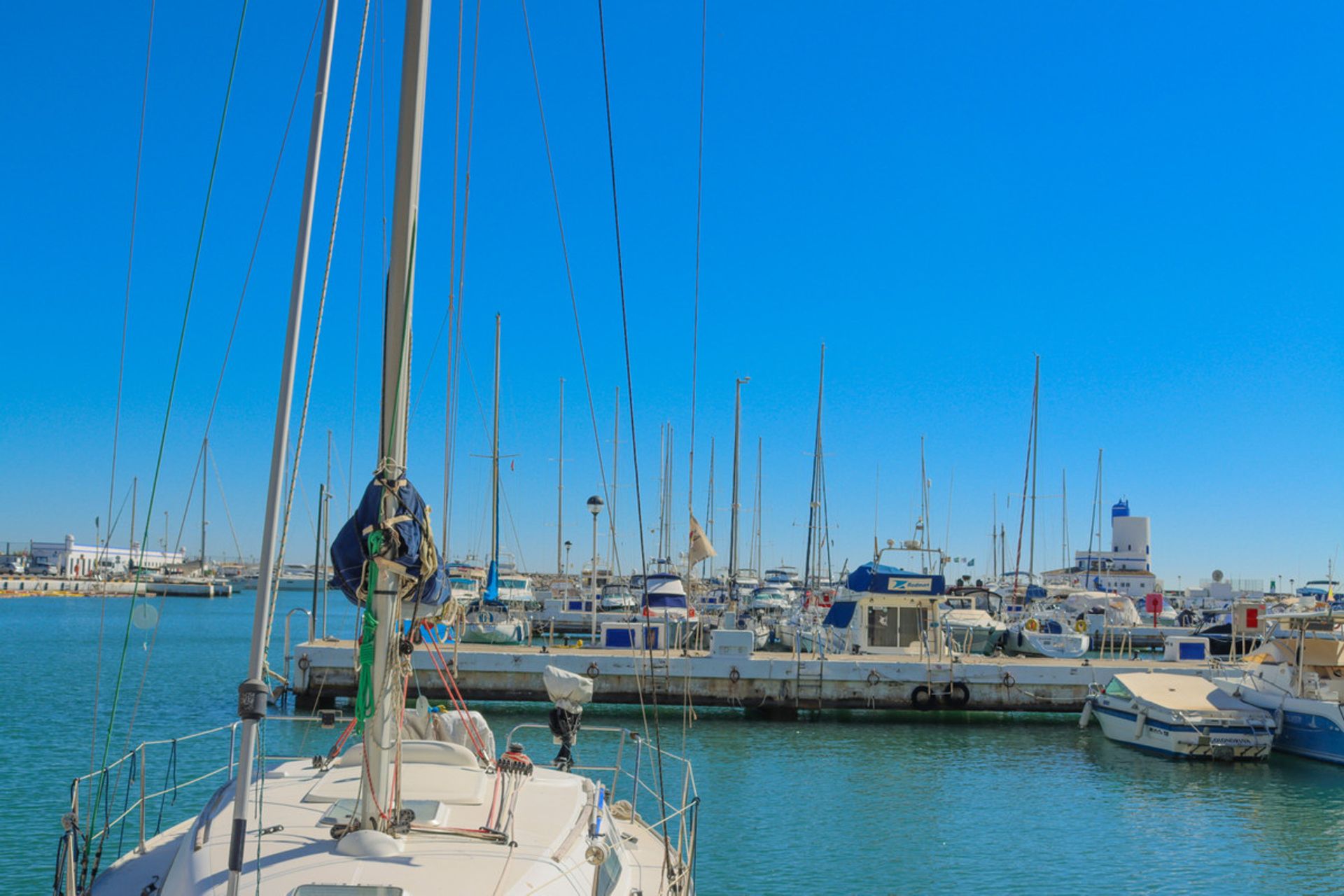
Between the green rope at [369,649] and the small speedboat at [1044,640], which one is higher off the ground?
the green rope at [369,649]

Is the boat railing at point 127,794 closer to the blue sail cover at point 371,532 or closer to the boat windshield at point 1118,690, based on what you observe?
the blue sail cover at point 371,532

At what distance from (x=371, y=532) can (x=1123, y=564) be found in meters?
111

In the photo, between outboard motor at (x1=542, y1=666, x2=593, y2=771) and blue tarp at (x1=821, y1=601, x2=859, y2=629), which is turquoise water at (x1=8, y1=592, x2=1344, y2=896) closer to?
outboard motor at (x1=542, y1=666, x2=593, y2=771)

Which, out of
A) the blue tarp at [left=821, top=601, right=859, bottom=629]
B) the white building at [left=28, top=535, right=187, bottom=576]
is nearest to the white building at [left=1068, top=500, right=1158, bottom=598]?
the blue tarp at [left=821, top=601, right=859, bottom=629]

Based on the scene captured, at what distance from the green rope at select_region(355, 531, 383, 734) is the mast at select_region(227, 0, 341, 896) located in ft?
1.64

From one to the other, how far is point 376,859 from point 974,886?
12.1 m

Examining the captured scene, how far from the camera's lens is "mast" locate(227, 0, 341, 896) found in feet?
22.0

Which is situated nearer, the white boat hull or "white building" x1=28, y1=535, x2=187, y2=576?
the white boat hull

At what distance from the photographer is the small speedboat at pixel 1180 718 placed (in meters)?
27.8

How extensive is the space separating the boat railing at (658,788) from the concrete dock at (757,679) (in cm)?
348

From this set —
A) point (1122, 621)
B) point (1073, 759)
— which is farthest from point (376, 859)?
point (1122, 621)

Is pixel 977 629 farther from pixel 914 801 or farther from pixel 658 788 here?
pixel 658 788

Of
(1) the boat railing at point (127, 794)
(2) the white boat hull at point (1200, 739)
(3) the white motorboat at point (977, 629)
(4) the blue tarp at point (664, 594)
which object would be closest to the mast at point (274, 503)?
(1) the boat railing at point (127, 794)

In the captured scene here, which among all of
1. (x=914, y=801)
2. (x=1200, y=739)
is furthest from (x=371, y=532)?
(x=1200, y=739)
